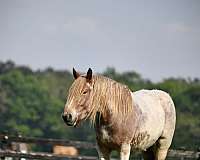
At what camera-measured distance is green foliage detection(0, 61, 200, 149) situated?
62969mm

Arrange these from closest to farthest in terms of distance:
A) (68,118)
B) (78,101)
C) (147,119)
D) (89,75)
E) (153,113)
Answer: (68,118)
(78,101)
(89,75)
(147,119)
(153,113)

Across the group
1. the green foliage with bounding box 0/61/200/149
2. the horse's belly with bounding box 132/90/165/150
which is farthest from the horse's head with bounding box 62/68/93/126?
the green foliage with bounding box 0/61/200/149

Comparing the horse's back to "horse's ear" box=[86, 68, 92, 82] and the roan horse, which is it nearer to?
the roan horse

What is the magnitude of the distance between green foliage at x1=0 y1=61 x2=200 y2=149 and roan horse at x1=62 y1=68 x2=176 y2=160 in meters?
37.2

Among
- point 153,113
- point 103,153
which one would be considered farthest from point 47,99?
point 103,153

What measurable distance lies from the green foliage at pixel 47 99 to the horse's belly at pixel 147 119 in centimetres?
3663

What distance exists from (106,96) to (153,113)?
1070mm

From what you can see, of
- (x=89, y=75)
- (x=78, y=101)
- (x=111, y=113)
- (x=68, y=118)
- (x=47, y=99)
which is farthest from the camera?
(x=47, y=99)

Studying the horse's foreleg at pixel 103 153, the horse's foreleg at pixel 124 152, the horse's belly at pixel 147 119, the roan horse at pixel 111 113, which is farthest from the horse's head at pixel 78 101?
the horse's belly at pixel 147 119

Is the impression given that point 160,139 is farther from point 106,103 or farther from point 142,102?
point 106,103

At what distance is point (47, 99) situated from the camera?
85.6 metres

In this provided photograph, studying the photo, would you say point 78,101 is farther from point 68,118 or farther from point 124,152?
point 124,152

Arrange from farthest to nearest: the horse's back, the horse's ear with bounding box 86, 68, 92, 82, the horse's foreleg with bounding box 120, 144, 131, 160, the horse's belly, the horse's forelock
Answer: the horse's back, the horse's belly, the horse's foreleg with bounding box 120, 144, 131, 160, the horse's ear with bounding box 86, 68, 92, 82, the horse's forelock

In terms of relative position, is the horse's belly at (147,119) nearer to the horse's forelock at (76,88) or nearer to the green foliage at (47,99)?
the horse's forelock at (76,88)
